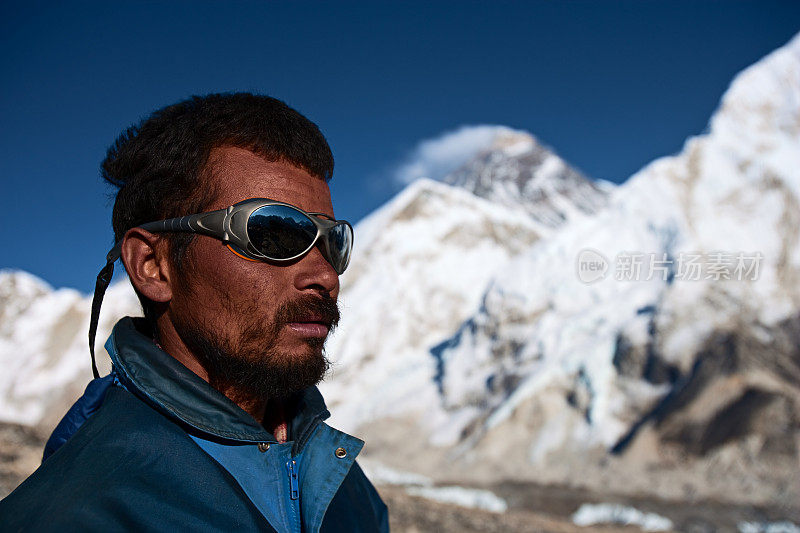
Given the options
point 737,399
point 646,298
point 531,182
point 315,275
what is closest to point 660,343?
point 646,298

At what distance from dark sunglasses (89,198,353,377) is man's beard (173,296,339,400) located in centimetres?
11

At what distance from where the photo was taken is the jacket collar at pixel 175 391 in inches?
41.2

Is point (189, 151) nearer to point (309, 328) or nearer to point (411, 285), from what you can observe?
point (309, 328)

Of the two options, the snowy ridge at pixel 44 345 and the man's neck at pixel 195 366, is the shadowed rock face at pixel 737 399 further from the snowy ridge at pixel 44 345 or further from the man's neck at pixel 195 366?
the snowy ridge at pixel 44 345

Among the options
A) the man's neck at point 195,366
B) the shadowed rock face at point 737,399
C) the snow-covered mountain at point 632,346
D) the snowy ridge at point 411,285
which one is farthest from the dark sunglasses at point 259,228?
the snowy ridge at point 411,285

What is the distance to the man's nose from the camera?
122 cm

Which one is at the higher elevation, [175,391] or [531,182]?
[531,182]

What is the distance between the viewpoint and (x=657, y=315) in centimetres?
2261

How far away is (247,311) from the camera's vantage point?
1.16 meters

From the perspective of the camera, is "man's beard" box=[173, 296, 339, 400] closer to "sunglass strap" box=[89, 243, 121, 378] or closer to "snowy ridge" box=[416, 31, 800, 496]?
"sunglass strap" box=[89, 243, 121, 378]

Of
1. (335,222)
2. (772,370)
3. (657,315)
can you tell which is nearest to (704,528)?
(772,370)

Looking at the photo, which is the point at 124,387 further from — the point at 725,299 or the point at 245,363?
the point at 725,299

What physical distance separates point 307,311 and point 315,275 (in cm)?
8

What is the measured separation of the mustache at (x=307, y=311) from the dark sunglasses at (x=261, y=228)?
9cm
